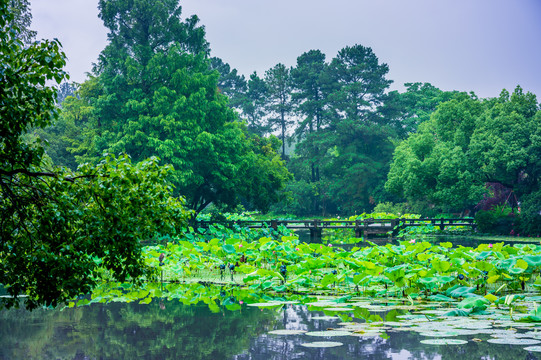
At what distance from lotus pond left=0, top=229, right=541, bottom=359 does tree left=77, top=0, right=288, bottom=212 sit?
14.0m

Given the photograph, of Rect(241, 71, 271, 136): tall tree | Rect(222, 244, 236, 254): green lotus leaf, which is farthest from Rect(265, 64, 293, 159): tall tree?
Rect(222, 244, 236, 254): green lotus leaf

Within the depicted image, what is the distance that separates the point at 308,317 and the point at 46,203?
10.8 ft

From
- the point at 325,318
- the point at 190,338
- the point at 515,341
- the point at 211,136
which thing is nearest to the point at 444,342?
the point at 515,341

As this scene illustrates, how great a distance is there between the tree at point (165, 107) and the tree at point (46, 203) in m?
17.0

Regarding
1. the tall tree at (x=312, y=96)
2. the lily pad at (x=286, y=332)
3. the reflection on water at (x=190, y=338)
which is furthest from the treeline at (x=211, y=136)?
the lily pad at (x=286, y=332)

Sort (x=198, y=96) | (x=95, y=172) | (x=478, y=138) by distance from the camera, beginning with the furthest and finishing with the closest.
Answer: (x=478, y=138), (x=198, y=96), (x=95, y=172)

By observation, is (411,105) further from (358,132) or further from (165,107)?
(165,107)

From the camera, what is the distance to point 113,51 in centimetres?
2533

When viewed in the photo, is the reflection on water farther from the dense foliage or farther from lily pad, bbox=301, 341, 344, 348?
the dense foliage

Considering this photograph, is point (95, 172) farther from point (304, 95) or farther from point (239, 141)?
point (304, 95)

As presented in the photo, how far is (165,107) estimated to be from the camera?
23.5 metres

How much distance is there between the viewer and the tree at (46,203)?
15.9 feet

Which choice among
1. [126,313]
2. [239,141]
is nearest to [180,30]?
[239,141]

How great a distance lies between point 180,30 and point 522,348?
2431 centimetres
